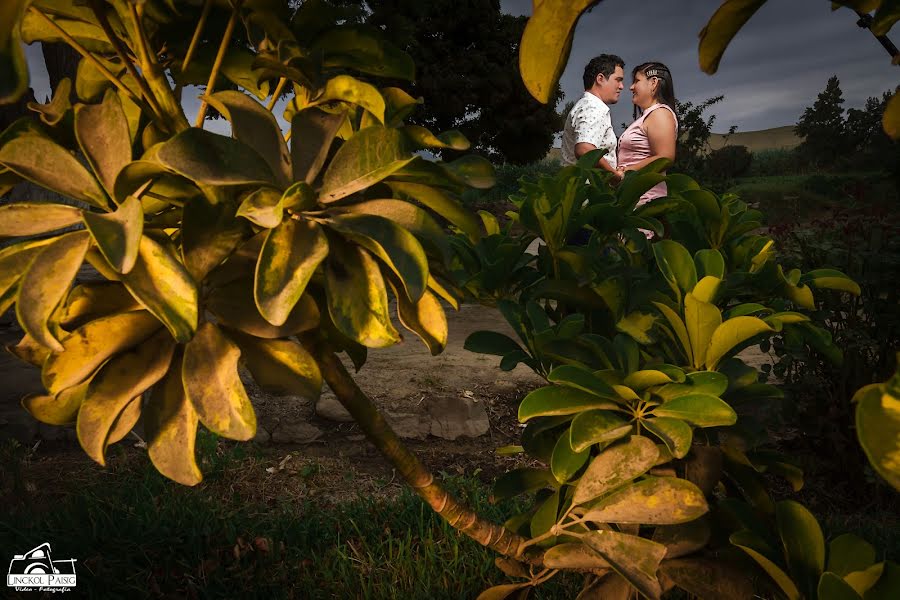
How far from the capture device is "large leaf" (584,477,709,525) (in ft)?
3.20

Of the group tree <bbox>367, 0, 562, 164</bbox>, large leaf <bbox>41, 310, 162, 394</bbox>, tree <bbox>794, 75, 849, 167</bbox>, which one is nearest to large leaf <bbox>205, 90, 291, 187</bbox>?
large leaf <bbox>41, 310, 162, 394</bbox>

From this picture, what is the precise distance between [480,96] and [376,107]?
2018 centimetres

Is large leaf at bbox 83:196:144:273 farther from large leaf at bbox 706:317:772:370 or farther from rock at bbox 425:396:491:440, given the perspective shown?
rock at bbox 425:396:491:440

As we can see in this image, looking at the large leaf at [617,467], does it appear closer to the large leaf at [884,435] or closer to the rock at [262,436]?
the large leaf at [884,435]

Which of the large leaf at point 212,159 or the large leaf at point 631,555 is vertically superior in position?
the large leaf at point 212,159

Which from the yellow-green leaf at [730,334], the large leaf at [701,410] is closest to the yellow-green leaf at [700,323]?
the yellow-green leaf at [730,334]

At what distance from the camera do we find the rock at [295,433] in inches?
131

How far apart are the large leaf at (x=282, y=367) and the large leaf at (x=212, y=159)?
207mm

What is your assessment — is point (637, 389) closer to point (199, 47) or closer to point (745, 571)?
point (745, 571)

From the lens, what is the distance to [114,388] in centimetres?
72

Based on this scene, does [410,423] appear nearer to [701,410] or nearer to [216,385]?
[701,410]

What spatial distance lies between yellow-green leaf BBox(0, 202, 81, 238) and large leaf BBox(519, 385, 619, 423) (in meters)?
0.66

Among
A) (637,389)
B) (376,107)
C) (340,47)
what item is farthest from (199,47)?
(637,389)

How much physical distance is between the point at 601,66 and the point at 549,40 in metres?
4.52
